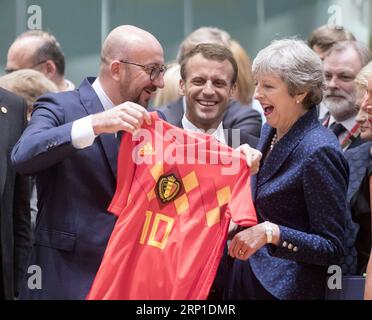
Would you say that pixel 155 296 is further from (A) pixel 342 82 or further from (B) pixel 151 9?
(B) pixel 151 9

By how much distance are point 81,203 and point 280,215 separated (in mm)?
764

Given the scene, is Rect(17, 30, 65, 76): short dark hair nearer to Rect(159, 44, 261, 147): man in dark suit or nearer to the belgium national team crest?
Rect(159, 44, 261, 147): man in dark suit

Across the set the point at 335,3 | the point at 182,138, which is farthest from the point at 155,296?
the point at 335,3

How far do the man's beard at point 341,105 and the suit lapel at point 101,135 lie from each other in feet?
5.18

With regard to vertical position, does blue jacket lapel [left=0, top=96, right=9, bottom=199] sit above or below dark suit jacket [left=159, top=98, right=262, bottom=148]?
below

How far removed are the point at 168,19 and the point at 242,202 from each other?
11.7 feet

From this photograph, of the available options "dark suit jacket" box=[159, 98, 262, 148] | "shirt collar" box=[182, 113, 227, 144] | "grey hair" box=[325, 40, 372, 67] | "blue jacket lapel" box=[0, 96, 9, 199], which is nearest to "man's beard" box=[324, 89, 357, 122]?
"grey hair" box=[325, 40, 372, 67]

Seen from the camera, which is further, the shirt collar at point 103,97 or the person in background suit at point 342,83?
the person in background suit at point 342,83

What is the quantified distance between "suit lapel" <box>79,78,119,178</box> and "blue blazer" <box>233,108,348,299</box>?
0.59 meters

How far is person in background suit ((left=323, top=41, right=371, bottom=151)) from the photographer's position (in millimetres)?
4379

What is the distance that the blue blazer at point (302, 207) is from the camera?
10.4 feet

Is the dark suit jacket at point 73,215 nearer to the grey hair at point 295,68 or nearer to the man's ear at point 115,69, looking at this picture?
the man's ear at point 115,69

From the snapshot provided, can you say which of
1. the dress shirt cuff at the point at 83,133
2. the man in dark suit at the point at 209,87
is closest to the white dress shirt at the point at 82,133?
the dress shirt cuff at the point at 83,133

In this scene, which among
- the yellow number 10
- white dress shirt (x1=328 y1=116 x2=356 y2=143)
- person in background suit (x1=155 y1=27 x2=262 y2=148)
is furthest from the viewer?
white dress shirt (x1=328 y1=116 x2=356 y2=143)
